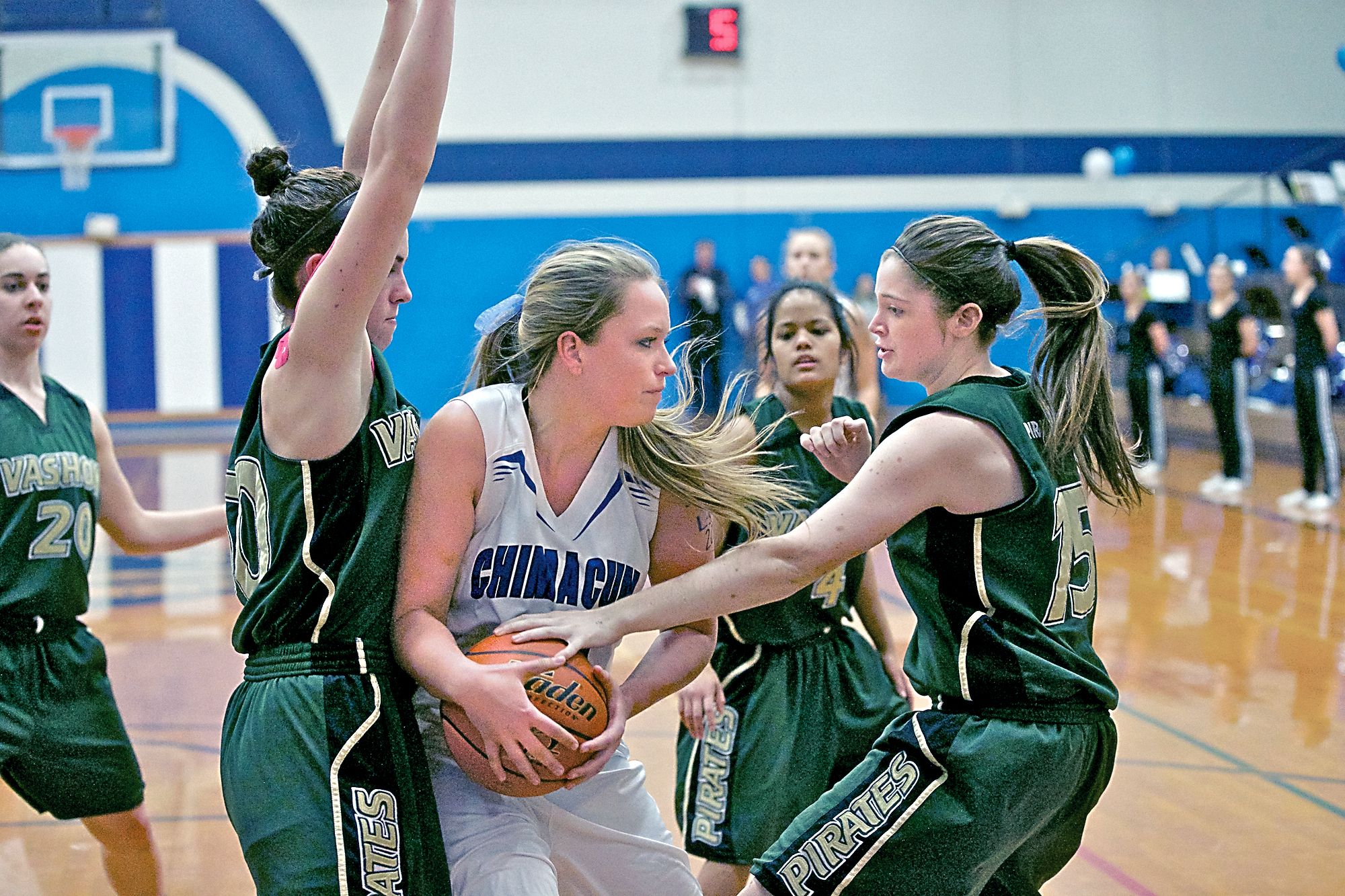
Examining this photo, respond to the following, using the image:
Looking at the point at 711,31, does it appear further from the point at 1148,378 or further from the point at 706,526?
the point at 706,526

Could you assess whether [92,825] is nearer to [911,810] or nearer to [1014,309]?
[911,810]

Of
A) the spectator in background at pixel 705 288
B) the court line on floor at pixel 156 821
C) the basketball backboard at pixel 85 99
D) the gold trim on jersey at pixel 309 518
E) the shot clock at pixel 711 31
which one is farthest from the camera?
the shot clock at pixel 711 31

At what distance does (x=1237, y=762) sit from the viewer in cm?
455

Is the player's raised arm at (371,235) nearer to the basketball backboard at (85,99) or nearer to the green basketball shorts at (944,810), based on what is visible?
the green basketball shorts at (944,810)

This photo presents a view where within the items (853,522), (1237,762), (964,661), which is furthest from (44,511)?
(1237,762)

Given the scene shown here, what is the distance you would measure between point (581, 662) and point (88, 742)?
1588 mm

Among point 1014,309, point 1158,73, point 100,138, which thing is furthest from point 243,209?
point 1014,309

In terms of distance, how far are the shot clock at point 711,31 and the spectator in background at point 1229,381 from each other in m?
7.25

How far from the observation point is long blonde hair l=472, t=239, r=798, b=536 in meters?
2.27

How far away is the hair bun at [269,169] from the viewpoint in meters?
2.19

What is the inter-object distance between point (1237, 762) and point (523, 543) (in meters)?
3.38

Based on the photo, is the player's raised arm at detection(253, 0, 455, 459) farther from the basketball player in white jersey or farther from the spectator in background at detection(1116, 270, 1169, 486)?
the spectator in background at detection(1116, 270, 1169, 486)

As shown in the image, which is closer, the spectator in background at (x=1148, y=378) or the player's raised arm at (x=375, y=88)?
the player's raised arm at (x=375, y=88)

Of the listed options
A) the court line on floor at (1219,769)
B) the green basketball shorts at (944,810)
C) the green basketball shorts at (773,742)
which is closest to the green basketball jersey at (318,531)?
the green basketball shorts at (944,810)
